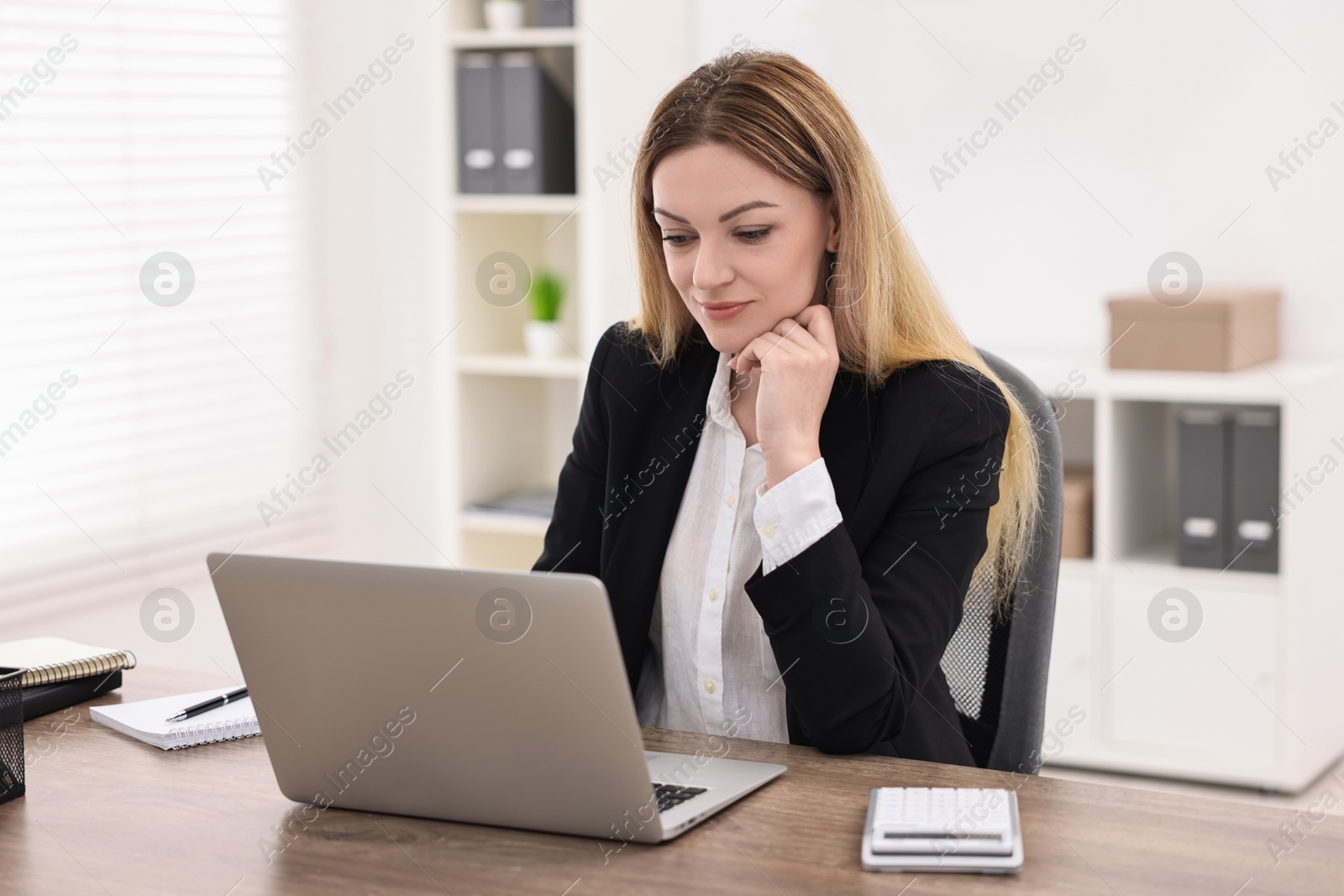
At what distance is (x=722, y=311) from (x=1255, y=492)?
1.75m

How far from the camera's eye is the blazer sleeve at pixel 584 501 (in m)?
1.71

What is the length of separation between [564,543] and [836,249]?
490mm

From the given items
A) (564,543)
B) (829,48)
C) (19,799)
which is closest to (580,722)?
(19,799)

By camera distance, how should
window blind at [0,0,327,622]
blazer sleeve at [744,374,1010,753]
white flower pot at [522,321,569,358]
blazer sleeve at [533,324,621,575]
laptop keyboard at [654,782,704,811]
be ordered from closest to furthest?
laptop keyboard at [654,782,704,811], blazer sleeve at [744,374,1010,753], blazer sleeve at [533,324,621,575], window blind at [0,0,327,622], white flower pot at [522,321,569,358]

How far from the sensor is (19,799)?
123cm

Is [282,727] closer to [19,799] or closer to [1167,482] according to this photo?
[19,799]

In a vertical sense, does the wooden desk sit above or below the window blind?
below

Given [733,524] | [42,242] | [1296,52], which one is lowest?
[733,524]

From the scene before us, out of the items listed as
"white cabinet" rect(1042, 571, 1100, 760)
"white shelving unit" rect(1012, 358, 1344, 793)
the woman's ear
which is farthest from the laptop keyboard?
"white cabinet" rect(1042, 571, 1100, 760)

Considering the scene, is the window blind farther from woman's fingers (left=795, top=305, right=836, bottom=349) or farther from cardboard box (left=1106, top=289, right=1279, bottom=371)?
cardboard box (left=1106, top=289, right=1279, bottom=371)

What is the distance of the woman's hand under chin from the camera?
4.77 ft

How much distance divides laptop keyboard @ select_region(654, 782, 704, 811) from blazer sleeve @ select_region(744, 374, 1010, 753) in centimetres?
18

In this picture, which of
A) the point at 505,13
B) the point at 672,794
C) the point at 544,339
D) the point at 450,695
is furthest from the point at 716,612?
the point at 505,13

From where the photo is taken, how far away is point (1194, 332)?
2.88 metres
